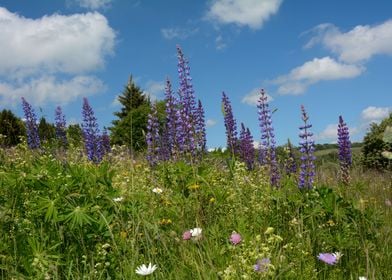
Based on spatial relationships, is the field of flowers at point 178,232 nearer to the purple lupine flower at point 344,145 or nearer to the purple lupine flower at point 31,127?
the purple lupine flower at point 344,145

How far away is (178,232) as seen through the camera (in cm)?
368

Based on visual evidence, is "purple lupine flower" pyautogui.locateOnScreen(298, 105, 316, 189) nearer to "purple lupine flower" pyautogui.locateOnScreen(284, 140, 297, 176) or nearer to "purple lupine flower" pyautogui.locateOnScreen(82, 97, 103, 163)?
"purple lupine flower" pyautogui.locateOnScreen(284, 140, 297, 176)

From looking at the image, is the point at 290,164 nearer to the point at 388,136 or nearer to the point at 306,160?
the point at 306,160

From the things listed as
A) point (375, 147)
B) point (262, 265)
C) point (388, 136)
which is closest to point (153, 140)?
point (388, 136)

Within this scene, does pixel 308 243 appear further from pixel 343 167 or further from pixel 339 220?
pixel 343 167

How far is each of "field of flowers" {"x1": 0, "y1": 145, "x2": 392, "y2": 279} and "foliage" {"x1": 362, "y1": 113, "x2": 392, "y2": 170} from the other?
15862mm

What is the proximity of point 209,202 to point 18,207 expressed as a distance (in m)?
1.58

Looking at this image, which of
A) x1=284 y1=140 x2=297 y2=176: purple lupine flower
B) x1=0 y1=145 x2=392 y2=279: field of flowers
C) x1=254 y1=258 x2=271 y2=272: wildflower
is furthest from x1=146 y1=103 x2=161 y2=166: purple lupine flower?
x1=254 y1=258 x2=271 y2=272: wildflower

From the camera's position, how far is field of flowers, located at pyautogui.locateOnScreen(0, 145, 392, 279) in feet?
9.67

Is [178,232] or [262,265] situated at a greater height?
[178,232]

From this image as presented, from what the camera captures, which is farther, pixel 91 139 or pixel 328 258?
pixel 91 139

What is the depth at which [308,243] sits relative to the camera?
3250 mm

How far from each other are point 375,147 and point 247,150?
38.2 ft

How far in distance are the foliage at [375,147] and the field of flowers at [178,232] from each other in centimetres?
1586
